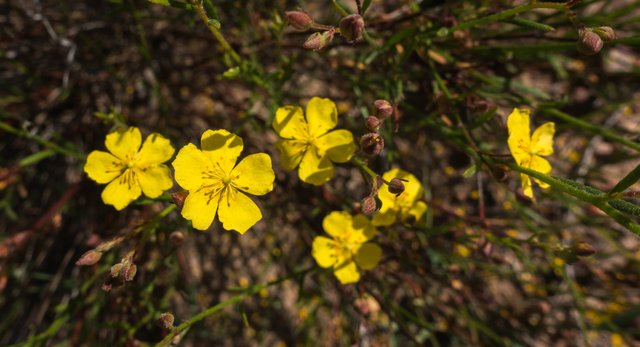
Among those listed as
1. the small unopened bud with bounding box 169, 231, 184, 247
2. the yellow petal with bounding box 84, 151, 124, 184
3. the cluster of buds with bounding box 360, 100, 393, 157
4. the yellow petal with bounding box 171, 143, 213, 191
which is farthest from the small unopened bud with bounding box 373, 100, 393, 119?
the yellow petal with bounding box 84, 151, 124, 184

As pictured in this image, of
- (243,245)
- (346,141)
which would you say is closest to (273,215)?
(243,245)

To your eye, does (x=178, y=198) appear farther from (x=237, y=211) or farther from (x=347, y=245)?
(x=347, y=245)

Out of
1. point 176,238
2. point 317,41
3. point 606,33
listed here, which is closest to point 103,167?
point 176,238

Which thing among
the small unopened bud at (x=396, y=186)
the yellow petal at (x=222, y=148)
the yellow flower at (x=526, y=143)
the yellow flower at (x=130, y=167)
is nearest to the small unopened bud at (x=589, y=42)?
the yellow flower at (x=526, y=143)

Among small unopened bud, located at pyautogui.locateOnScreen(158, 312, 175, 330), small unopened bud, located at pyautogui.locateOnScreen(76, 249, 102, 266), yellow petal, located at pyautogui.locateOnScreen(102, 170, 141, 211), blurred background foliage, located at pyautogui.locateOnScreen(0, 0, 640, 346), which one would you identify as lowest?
blurred background foliage, located at pyautogui.locateOnScreen(0, 0, 640, 346)

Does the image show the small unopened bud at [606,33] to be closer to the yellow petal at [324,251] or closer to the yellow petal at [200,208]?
the yellow petal at [324,251]

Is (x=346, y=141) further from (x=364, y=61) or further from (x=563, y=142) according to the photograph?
(x=563, y=142)

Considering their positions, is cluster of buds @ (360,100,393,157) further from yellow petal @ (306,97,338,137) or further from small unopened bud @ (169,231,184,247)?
small unopened bud @ (169,231,184,247)
